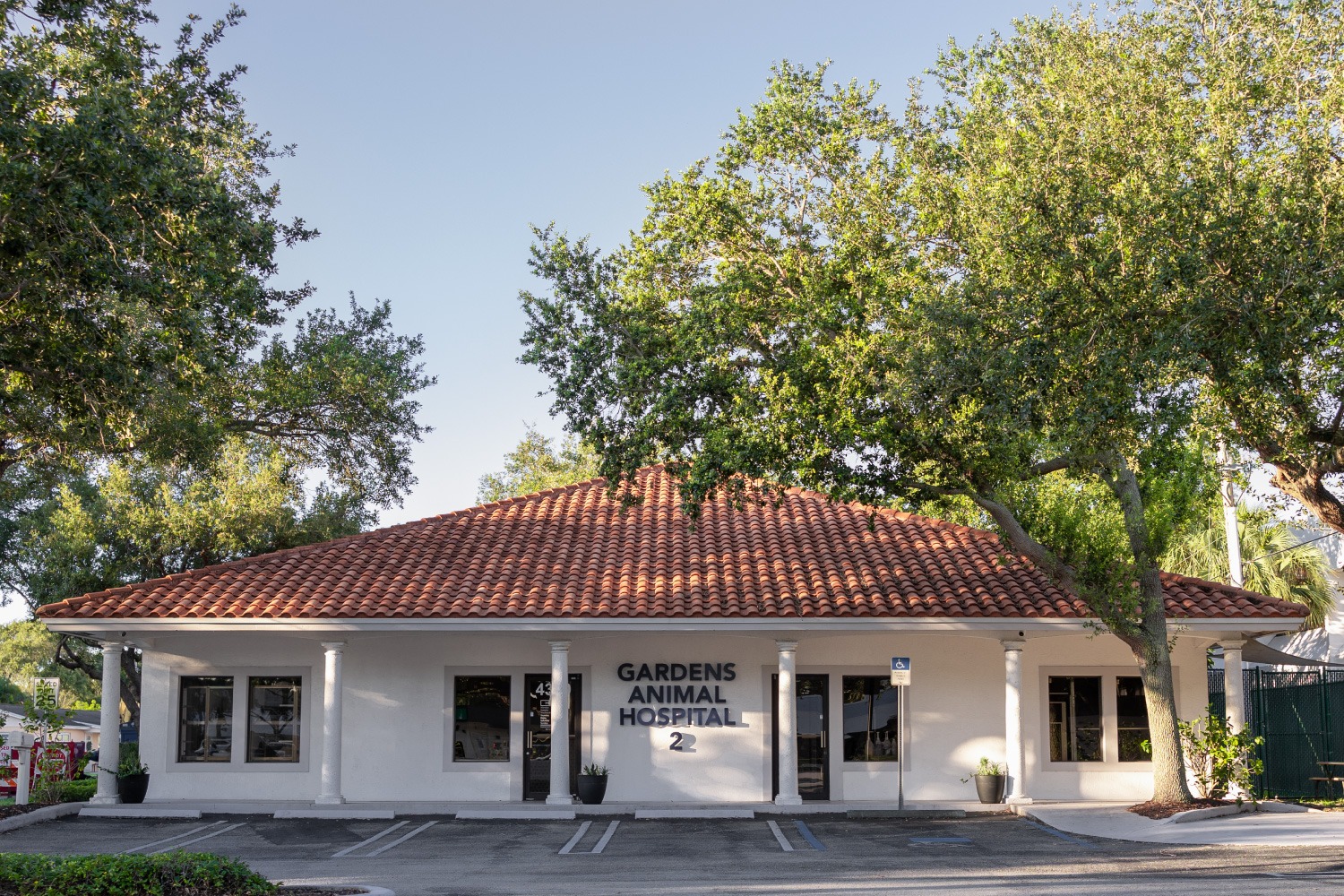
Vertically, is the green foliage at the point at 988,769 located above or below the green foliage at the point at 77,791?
above

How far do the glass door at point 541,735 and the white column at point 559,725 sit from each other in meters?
1.23

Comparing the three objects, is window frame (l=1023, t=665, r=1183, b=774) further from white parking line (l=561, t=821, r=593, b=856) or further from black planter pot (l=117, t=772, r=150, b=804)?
black planter pot (l=117, t=772, r=150, b=804)

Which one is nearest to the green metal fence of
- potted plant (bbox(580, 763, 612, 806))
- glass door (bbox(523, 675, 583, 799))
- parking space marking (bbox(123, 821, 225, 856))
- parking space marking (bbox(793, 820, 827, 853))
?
parking space marking (bbox(793, 820, 827, 853))

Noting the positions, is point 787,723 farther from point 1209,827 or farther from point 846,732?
point 1209,827

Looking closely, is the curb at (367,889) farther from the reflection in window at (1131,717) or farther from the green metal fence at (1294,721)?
the green metal fence at (1294,721)

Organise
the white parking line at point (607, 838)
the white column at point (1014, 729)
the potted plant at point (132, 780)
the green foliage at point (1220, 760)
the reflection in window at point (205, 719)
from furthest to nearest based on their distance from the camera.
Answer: the reflection in window at point (205, 719) < the potted plant at point (132, 780) < the white column at point (1014, 729) < the green foliage at point (1220, 760) < the white parking line at point (607, 838)

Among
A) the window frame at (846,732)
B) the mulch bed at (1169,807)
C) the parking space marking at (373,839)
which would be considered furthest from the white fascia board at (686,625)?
the parking space marking at (373,839)

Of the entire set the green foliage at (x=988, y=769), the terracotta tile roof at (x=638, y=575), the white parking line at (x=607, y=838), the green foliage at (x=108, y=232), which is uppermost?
the green foliage at (x=108, y=232)

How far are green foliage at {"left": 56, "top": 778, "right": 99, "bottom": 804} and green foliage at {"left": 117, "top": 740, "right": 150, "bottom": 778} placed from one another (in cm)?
81

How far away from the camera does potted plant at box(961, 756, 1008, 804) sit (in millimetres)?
19781

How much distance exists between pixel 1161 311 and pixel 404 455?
523 inches

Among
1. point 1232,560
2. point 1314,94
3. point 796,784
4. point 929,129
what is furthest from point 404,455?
point 1232,560

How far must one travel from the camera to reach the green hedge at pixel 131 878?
1050cm

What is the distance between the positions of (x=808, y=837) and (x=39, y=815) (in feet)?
36.9
